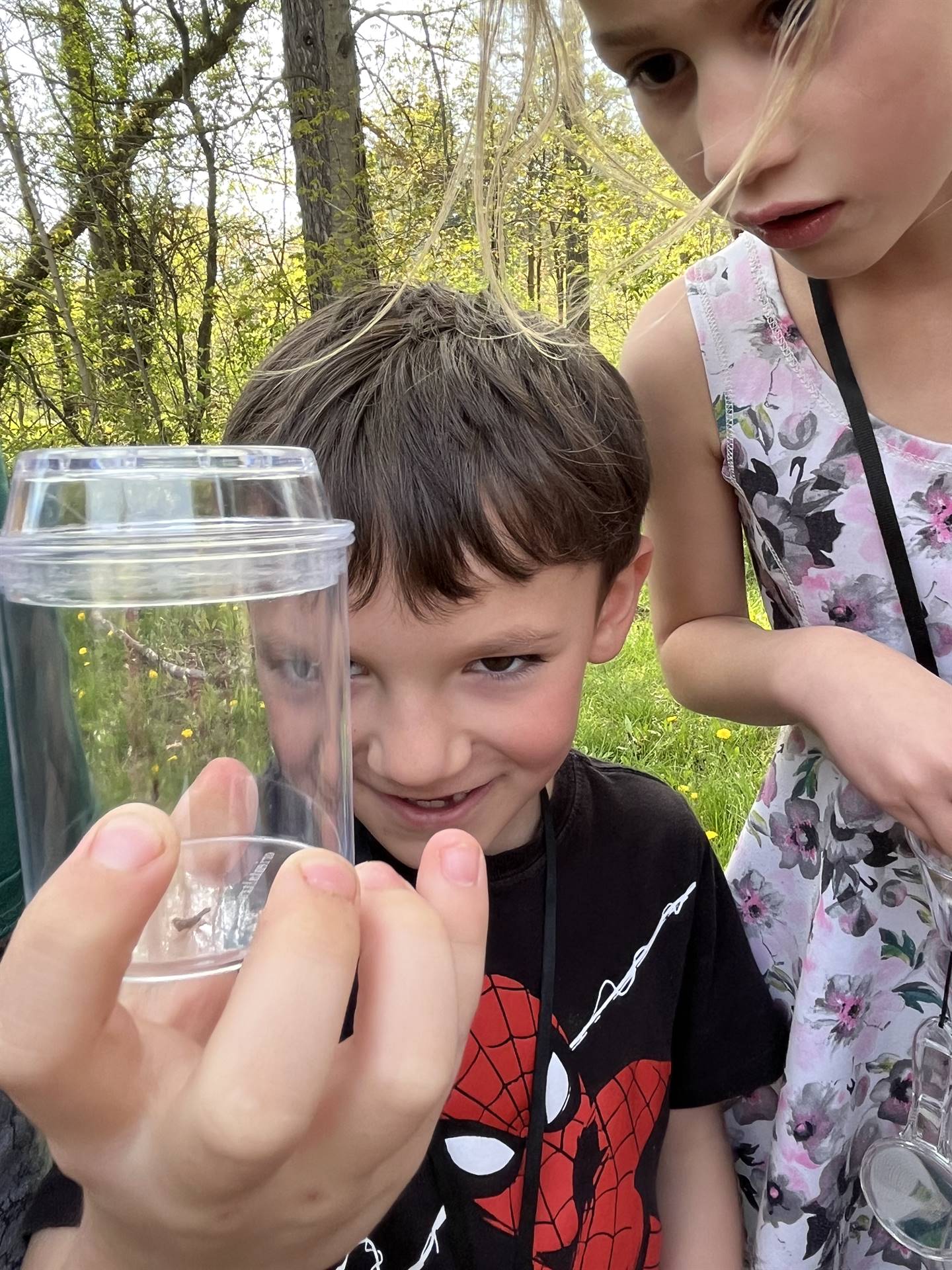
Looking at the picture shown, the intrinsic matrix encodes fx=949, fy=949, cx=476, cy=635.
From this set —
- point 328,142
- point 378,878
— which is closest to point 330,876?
point 378,878

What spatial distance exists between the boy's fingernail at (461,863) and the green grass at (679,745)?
1.75 meters

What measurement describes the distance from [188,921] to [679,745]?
7.45 ft

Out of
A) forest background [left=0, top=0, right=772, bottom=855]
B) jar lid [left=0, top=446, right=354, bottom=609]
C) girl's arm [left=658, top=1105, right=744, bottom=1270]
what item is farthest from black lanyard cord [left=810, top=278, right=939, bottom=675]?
forest background [left=0, top=0, right=772, bottom=855]

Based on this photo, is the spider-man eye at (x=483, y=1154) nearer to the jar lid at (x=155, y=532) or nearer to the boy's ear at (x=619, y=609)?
the boy's ear at (x=619, y=609)

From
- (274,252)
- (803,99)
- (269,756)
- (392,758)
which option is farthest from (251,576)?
(274,252)

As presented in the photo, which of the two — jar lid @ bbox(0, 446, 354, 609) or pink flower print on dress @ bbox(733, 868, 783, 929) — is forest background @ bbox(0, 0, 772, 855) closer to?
pink flower print on dress @ bbox(733, 868, 783, 929)

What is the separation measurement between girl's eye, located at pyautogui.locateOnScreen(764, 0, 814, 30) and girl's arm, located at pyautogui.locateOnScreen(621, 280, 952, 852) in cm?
38

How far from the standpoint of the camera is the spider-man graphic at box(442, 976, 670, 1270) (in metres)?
0.87

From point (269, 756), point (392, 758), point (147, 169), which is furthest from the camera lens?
point (147, 169)

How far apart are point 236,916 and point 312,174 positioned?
3737mm

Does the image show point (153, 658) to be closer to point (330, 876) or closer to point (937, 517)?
point (330, 876)

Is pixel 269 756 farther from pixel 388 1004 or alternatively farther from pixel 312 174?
pixel 312 174

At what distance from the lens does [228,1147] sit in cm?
39

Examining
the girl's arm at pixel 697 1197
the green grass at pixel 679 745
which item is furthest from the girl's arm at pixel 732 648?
the green grass at pixel 679 745
